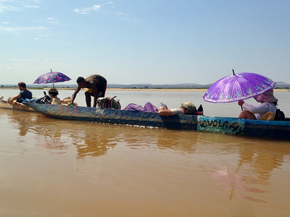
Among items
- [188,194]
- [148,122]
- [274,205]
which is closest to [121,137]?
[148,122]

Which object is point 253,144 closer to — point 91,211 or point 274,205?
point 274,205

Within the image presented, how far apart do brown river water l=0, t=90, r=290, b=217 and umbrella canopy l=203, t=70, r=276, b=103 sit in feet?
3.08

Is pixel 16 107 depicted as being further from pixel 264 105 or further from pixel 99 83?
pixel 264 105

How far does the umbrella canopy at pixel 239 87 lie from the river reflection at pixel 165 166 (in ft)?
3.07

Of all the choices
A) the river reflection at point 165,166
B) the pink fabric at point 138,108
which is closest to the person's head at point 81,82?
the pink fabric at point 138,108

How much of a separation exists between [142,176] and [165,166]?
52cm

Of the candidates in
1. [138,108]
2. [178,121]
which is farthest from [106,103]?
[178,121]

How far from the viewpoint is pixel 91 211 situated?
2.19m

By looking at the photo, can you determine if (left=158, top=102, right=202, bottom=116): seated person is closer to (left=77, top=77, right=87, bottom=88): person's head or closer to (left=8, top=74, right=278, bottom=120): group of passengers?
(left=8, top=74, right=278, bottom=120): group of passengers

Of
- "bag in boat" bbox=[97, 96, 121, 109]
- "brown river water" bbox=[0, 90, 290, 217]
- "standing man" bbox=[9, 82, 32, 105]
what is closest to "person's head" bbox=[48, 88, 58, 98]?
"standing man" bbox=[9, 82, 32, 105]

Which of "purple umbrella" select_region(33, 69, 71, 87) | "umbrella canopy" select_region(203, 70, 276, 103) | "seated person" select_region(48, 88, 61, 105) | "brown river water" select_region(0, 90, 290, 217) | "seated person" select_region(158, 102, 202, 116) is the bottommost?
"brown river water" select_region(0, 90, 290, 217)

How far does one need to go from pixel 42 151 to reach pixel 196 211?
282 centimetres

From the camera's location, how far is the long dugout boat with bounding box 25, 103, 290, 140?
17.3 ft

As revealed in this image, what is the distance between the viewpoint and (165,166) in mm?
3439
